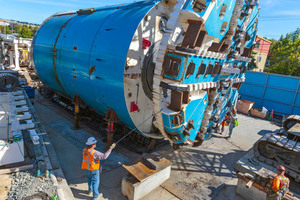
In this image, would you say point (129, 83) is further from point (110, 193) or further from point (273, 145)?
point (273, 145)

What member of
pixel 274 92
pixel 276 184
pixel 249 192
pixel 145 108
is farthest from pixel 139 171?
pixel 274 92

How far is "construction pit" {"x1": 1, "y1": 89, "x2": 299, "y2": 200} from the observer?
5.72 meters

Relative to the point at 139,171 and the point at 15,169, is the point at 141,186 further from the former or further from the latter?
the point at 15,169

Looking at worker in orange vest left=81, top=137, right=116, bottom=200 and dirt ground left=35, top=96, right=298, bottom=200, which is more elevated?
worker in orange vest left=81, top=137, right=116, bottom=200

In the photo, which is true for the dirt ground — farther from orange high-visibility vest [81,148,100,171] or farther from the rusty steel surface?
orange high-visibility vest [81,148,100,171]

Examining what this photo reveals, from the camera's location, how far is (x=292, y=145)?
A: 723 cm

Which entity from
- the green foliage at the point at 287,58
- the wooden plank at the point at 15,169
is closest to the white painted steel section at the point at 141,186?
the wooden plank at the point at 15,169

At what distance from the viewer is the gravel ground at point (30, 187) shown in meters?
4.37

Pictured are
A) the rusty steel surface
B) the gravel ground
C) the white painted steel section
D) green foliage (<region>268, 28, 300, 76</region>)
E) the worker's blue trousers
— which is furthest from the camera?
green foliage (<region>268, 28, 300, 76</region>)

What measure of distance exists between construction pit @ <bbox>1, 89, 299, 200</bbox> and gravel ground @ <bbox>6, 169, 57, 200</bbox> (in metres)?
0.04

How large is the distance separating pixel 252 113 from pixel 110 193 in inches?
547

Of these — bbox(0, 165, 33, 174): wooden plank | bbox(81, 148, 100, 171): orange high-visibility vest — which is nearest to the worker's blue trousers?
bbox(81, 148, 100, 171): orange high-visibility vest

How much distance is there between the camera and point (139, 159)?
686cm

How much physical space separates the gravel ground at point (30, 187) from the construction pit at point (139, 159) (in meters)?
0.04
